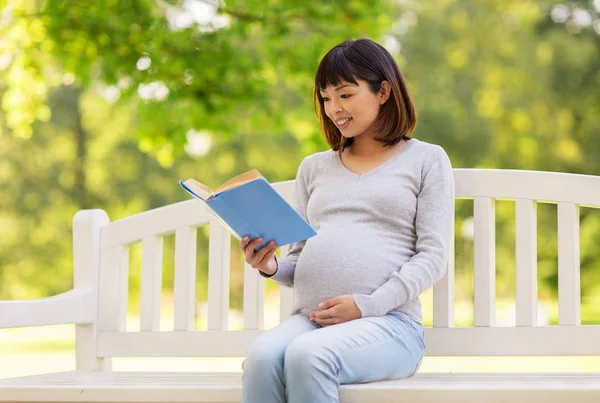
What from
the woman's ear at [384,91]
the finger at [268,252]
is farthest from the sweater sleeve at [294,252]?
the woman's ear at [384,91]

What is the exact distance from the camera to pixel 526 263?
9.75 feet

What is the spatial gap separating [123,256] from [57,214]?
13787 millimetres

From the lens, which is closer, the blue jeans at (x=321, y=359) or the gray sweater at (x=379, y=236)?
the blue jeans at (x=321, y=359)

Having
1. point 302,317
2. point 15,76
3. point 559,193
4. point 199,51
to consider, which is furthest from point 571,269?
point 15,76

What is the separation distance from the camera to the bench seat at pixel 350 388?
231cm

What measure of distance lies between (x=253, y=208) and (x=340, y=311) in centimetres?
40

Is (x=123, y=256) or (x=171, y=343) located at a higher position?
(x=123, y=256)

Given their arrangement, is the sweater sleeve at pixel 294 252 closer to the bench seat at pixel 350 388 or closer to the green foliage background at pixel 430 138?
the bench seat at pixel 350 388

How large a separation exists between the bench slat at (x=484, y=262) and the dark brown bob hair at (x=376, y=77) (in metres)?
0.38

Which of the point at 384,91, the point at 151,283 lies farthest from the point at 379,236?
the point at 151,283

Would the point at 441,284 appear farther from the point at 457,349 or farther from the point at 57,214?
the point at 57,214

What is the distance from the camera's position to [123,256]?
10.9 ft

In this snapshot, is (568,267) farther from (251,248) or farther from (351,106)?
(251,248)

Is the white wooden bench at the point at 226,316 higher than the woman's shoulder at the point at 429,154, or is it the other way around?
the woman's shoulder at the point at 429,154
